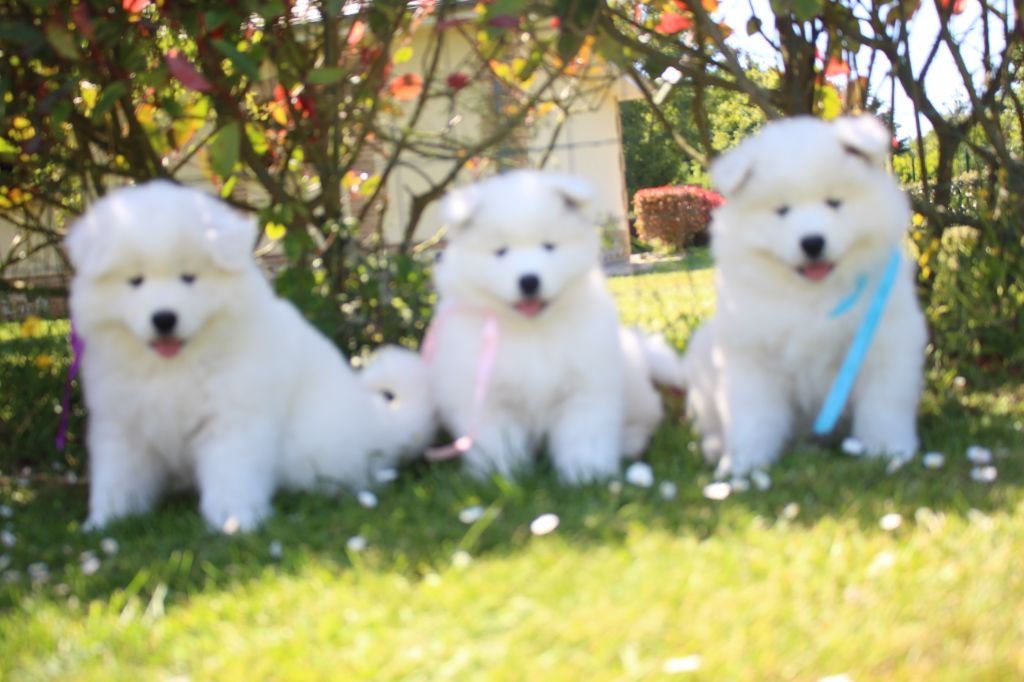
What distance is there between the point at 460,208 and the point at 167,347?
3.23ft

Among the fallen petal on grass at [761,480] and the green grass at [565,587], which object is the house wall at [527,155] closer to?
the fallen petal on grass at [761,480]

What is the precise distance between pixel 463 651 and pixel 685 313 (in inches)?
145

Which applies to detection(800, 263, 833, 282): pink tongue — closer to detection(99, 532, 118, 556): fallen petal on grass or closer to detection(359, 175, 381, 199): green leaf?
detection(99, 532, 118, 556): fallen petal on grass

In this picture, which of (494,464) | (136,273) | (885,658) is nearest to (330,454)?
(494,464)

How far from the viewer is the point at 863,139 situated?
10.0ft

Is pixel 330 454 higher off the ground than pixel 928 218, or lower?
lower

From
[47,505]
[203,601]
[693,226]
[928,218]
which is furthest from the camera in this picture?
[693,226]

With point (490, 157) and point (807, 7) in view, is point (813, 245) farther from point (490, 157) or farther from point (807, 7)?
point (490, 157)

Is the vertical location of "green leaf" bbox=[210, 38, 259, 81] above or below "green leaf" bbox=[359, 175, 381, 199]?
above

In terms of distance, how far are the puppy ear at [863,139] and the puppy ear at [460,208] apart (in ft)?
3.72

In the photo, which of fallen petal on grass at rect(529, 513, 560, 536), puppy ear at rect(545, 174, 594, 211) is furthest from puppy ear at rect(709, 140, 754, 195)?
fallen petal on grass at rect(529, 513, 560, 536)

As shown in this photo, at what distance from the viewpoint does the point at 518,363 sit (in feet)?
10.8

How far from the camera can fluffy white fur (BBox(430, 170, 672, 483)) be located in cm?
316

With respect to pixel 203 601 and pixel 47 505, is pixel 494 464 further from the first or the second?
pixel 47 505
